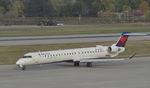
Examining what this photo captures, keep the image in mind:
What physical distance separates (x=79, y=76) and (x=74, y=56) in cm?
670

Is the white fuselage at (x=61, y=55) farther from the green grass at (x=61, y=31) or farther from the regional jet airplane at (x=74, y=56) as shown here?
the green grass at (x=61, y=31)

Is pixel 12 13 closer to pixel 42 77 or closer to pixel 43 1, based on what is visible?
pixel 43 1

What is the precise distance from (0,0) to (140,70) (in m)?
133

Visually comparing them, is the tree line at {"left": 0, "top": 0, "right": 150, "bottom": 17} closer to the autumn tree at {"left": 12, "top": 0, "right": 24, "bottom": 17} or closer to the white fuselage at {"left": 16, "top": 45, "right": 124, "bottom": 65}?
the autumn tree at {"left": 12, "top": 0, "right": 24, "bottom": 17}

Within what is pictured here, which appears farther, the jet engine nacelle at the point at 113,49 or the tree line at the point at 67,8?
the tree line at the point at 67,8

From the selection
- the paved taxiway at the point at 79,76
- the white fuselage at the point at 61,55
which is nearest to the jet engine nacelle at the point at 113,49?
the white fuselage at the point at 61,55

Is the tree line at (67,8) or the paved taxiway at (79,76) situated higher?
the paved taxiway at (79,76)

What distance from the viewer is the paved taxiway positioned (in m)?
29.5

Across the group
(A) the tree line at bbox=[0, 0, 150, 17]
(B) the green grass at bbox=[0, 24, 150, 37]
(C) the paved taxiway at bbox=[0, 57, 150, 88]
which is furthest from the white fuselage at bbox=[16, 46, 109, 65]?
(A) the tree line at bbox=[0, 0, 150, 17]

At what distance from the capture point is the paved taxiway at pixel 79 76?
29.5m

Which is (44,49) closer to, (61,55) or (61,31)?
(61,55)

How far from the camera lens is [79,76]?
33.4 m

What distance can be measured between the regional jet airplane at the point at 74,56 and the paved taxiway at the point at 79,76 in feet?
2.67

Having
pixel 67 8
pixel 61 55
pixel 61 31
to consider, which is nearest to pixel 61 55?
pixel 61 55
